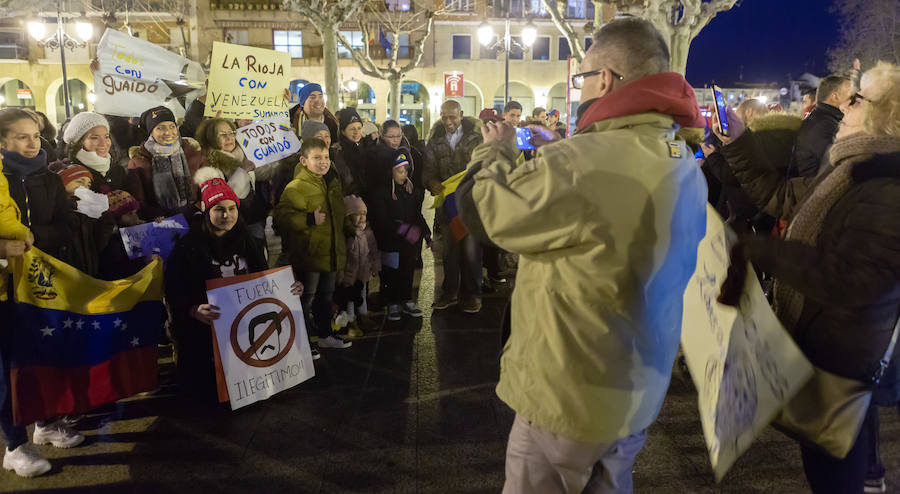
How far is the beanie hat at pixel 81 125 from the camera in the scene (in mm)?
4828

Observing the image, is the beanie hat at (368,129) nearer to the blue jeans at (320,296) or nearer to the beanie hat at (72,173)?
the blue jeans at (320,296)

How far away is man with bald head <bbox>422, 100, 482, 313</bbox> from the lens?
21.3 feet

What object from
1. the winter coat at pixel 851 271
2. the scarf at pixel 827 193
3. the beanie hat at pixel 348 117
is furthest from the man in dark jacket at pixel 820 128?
the beanie hat at pixel 348 117

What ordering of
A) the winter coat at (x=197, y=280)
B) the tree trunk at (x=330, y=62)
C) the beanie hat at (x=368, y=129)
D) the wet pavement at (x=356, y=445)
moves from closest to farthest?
the wet pavement at (x=356, y=445)
the winter coat at (x=197, y=280)
the beanie hat at (x=368, y=129)
the tree trunk at (x=330, y=62)

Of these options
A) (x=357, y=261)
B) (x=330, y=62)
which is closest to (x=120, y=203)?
(x=357, y=261)

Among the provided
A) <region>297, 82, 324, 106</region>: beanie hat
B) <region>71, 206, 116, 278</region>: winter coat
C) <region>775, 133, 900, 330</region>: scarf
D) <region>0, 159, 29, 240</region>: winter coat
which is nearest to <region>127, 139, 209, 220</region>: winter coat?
<region>71, 206, 116, 278</region>: winter coat

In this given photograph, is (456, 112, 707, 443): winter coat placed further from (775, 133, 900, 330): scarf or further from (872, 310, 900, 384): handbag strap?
(872, 310, 900, 384): handbag strap

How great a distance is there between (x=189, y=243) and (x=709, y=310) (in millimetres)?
3319

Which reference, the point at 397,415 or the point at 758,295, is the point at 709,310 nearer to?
the point at 758,295

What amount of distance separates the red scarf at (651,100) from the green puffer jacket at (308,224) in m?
3.56

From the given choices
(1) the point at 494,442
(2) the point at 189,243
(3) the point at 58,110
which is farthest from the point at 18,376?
(3) the point at 58,110

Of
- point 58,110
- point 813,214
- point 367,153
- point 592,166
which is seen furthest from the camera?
point 58,110

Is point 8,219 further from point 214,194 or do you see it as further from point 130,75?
point 130,75

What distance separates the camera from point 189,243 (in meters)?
4.18
